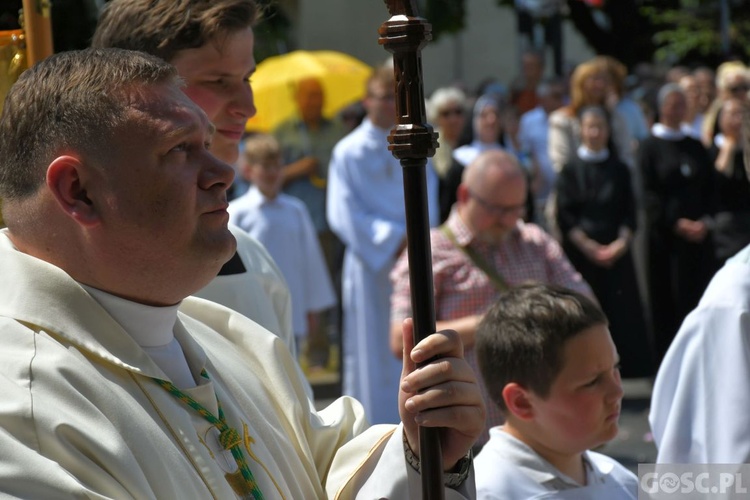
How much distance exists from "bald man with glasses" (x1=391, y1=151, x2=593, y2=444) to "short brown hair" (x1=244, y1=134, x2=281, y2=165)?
3.53 m

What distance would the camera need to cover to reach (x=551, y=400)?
11.3ft

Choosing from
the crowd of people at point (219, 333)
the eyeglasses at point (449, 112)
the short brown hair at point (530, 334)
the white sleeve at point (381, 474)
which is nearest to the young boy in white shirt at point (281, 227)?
the eyeglasses at point (449, 112)

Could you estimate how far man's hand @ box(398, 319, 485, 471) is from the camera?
221cm

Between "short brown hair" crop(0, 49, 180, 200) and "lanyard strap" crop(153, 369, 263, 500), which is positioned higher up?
"short brown hair" crop(0, 49, 180, 200)

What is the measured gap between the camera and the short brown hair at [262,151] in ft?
29.3

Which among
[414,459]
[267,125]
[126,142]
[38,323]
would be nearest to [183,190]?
[126,142]

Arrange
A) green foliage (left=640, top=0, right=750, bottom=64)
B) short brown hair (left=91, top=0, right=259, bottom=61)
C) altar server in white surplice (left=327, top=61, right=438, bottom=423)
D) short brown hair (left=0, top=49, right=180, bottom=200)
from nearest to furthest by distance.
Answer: short brown hair (left=0, top=49, right=180, bottom=200)
short brown hair (left=91, top=0, right=259, bottom=61)
altar server in white surplice (left=327, top=61, right=438, bottom=423)
green foliage (left=640, top=0, right=750, bottom=64)

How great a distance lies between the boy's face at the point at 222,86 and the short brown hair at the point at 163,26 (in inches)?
1.1

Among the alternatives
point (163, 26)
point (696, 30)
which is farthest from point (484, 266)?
point (696, 30)

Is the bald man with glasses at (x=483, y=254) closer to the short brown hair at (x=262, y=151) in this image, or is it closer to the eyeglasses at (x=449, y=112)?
the short brown hair at (x=262, y=151)

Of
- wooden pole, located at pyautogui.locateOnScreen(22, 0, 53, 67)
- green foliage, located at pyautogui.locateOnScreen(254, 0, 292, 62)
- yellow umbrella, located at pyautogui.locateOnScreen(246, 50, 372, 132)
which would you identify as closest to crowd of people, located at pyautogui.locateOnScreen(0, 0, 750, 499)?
wooden pole, located at pyautogui.locateOnScreen(22, 0, 53, 67)

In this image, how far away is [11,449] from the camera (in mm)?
1898

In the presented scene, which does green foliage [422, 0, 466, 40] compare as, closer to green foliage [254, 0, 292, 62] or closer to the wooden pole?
green foliage [254, 0, 292, 62]

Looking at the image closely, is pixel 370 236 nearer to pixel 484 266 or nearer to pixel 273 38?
pixel 484 266
